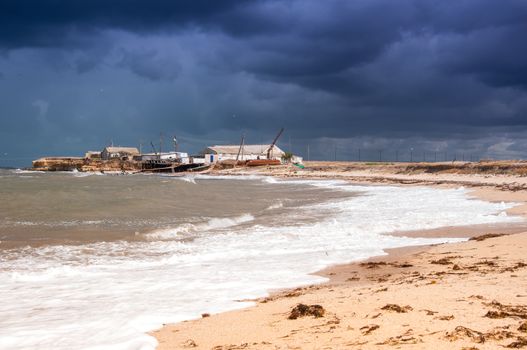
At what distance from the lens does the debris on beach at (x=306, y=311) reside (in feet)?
17.1

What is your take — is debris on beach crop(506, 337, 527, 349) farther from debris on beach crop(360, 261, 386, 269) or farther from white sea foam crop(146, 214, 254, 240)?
white sea foam crop(146, 214, 254, 240)

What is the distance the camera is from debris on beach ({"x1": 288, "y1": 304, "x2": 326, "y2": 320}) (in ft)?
17.1

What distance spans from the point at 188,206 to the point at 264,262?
1424 centimetres

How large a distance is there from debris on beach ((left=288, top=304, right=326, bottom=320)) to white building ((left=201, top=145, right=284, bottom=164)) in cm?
10115

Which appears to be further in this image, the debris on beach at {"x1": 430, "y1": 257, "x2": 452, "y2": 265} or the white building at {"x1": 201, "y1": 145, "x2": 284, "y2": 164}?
the white building at {"x1": 201, "y1": 145, "x2": 284, "y2": 164}

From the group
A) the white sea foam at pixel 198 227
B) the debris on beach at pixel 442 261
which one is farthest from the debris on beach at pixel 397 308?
the white sea foam at pixel 198 227

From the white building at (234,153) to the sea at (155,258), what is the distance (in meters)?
87.2

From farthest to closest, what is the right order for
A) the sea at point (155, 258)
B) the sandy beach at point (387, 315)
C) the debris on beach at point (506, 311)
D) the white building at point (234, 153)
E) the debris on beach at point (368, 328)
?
the white building at point (234, 153) < the sea at point (155, 258) < the debris on beach at point (506, 311) < the debris on beach at point (368, 328) < the sandy beach at point (387, 315)

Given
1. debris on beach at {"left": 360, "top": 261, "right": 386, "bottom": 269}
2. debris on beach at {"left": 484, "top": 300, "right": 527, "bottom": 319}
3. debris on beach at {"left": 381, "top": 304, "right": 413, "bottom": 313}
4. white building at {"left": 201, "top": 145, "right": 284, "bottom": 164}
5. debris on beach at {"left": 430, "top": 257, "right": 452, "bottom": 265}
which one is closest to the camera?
debris on beach at {"left": 484, "top": 300, "right": 527, "bottom": 319}

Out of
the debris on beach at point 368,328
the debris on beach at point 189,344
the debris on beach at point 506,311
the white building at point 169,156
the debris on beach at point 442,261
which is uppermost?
the white building at point 169,156

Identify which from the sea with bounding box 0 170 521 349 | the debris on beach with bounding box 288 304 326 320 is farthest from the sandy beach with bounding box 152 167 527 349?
the sea with bounding box 0 170 521 349

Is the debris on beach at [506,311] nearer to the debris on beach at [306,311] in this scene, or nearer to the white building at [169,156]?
the debris on beach at [306,311]

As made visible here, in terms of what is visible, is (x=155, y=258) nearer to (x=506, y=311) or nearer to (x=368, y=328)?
(x=368, y=328)

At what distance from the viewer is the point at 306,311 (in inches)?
209
